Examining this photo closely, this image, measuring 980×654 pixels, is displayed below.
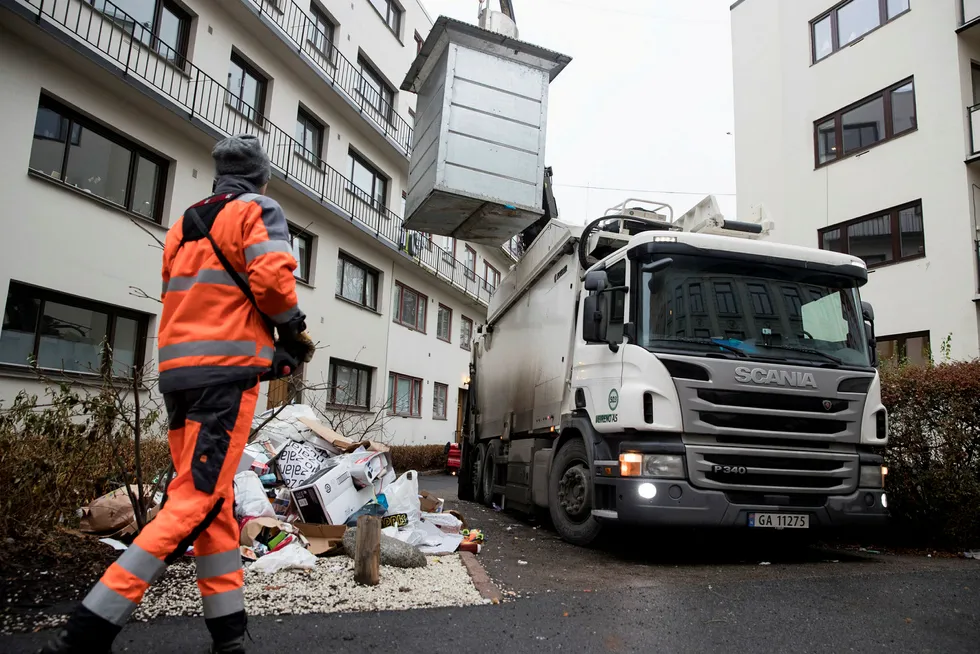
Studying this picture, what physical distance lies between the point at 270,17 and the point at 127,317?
7176mm

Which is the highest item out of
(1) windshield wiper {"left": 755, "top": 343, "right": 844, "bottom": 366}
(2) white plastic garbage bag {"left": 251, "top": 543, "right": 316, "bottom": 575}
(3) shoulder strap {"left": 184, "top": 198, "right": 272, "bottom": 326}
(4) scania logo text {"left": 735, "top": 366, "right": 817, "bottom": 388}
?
(1) windshield wiper {"left": 755, "top": 343, "right": 844, "bottom": 366}

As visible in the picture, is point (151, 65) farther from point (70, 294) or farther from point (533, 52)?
point (533, 52)

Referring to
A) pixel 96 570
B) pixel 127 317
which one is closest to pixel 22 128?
pixel 127 317

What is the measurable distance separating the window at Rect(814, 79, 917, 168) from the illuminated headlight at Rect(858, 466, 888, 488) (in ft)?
34.2

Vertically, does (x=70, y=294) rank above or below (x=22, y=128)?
below

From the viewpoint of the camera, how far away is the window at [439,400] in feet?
79.0

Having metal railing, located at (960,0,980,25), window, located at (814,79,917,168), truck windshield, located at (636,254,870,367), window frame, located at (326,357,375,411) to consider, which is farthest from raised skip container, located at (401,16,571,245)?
window frame, located at (326,357,375,411)

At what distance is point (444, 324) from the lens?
25500 millimetres

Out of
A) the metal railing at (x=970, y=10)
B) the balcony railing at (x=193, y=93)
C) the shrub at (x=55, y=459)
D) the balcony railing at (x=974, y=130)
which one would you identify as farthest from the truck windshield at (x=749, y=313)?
the metal railing at (x=970, y=10)

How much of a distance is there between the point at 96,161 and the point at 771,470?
10627 mm

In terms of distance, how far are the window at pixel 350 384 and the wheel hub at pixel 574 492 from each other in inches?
458

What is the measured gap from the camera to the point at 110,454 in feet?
15.9

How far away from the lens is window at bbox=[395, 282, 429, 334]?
70.5ft

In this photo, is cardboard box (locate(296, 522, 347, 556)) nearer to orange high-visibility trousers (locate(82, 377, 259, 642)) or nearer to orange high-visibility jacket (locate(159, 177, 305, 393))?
orange high-visibility trousers (locate(82, 377, 259, 642))
